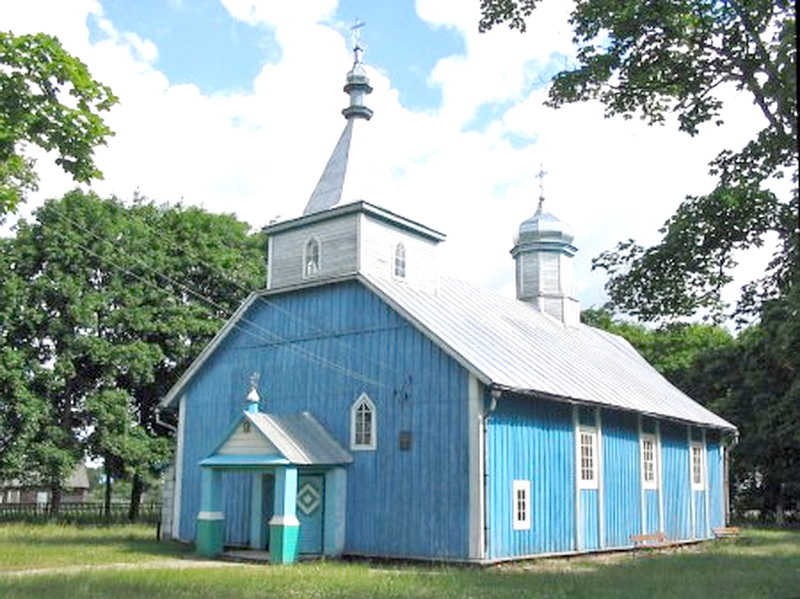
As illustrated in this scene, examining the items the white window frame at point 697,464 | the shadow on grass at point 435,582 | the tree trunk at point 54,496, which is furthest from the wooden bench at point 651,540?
the tree trunk at point 54,496

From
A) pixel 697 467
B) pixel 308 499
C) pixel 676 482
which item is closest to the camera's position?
pixel 308 499

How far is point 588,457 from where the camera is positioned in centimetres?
2212

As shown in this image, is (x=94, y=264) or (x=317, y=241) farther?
(x=94, y=264)

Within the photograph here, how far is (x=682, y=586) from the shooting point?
15570 mm

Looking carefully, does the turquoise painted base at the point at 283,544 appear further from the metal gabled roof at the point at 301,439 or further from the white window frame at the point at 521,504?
the white window frame at the point at 521,504

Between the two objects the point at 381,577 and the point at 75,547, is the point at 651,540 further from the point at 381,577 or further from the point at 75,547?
the point at 75,547

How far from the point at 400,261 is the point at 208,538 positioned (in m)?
7.81

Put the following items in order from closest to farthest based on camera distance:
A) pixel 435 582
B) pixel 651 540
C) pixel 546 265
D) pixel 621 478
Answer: pixel 435 582
pixel 621 478
pixel 651 540
pixel 546 265

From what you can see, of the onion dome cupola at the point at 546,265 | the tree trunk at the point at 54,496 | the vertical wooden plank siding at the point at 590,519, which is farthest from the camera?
the tree trunk at the point at 54,496

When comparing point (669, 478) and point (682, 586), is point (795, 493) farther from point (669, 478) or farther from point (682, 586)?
point (682, 586)

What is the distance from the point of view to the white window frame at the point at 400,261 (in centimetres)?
2255

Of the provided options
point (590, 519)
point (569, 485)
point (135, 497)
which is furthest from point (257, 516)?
point (135, 497)

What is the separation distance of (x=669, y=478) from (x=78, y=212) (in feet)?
74.0

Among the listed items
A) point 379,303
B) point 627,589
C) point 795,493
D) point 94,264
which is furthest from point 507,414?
point 795,493
